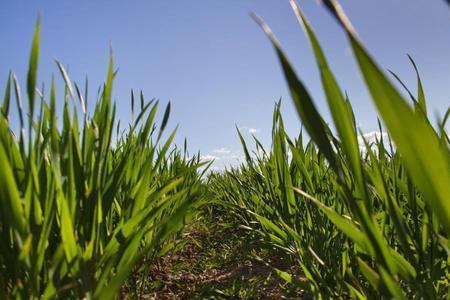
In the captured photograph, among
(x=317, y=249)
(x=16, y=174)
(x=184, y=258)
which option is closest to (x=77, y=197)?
(x=16, y=174)

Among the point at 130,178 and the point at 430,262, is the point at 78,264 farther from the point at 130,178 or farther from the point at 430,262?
the point at 430,262

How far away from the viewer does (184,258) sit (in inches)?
76.4

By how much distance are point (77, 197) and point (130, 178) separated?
0.35 m

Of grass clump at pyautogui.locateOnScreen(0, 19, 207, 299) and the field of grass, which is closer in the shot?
the field of grass

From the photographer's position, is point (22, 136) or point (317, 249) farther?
point (317, 249)

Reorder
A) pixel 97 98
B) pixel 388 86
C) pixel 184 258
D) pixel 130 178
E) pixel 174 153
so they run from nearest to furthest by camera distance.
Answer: pixel 388 86, pixel 97 98, pixel 130 178, pixel 184 258, pixel 174 153

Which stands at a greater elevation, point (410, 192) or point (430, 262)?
point (410, 192)

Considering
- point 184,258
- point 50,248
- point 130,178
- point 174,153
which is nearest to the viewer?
point 50,248

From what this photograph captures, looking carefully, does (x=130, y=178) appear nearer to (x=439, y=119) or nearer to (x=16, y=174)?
(x=16, y=174)

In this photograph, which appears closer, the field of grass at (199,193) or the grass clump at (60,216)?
the field of grass at (199,193)

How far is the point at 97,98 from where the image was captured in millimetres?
870

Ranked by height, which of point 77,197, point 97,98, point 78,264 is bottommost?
point 78,264

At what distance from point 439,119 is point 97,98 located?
71 centimetres

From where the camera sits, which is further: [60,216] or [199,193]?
[199,193]
